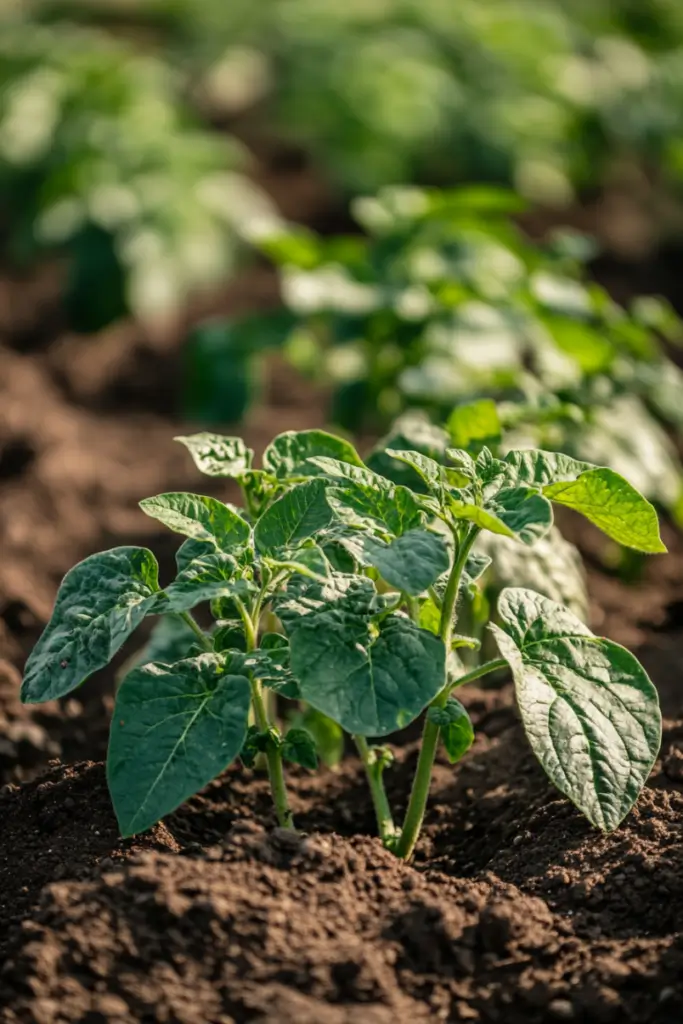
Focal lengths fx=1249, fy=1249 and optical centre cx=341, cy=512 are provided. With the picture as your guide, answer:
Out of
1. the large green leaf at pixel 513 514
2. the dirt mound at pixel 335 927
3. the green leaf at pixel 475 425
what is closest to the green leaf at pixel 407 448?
the green leaf at pixel 475 425

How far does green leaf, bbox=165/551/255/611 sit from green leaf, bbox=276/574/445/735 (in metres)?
0.08

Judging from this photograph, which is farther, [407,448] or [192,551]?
[407,448]

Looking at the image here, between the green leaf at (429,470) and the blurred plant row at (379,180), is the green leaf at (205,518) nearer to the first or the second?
the green leaf at (429,470)

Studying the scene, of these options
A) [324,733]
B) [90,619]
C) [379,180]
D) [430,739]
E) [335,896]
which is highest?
[90,619]

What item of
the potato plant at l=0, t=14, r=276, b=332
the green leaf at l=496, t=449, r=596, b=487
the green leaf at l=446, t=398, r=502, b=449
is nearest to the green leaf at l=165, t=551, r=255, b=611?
the green leaf at l=496, t=449, r=596, b=487

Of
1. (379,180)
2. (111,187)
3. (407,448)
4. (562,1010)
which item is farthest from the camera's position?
(379,180)

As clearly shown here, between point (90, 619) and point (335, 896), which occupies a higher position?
point (90, 619)

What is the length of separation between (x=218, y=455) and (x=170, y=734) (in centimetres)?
58

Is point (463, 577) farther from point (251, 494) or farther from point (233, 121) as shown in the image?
point (233, 121)

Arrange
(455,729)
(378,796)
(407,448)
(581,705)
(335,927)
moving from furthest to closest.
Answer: (407,448), (378,796), (455,729), (581,705), (335,927)

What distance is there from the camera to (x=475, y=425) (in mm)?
2518

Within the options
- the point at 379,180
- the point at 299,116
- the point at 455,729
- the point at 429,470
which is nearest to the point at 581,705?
the point at 455,729

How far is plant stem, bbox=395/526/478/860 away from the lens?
6.48 feet

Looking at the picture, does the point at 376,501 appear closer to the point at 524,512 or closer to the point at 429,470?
the point at 429,470
